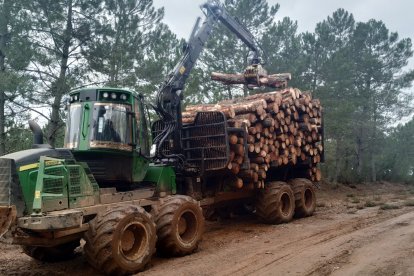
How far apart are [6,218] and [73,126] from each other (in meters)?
2.23

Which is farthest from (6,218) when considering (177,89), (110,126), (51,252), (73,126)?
(177,89)

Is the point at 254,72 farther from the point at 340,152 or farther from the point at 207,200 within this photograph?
the point at 340,152

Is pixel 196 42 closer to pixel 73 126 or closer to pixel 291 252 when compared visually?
pixel 73 126

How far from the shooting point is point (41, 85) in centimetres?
1673

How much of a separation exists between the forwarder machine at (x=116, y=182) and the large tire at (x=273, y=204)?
39.9 inches

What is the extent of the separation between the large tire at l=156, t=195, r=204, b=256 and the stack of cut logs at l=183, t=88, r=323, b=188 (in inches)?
74.9

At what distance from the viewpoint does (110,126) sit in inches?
307

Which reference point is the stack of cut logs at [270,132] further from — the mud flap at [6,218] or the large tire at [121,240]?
the mud flap at [6,218]

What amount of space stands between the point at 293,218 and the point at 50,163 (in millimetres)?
7774

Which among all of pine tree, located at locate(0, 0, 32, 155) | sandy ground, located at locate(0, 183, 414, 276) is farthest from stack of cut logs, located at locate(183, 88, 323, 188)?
pine tree, located at locate(0, 0, 32, 155)

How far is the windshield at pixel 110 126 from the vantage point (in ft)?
25.2

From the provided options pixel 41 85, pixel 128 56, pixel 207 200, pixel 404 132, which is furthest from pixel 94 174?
pixel 404 132

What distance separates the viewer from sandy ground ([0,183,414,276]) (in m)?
6.74

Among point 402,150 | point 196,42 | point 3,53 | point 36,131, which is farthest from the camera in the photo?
point 402,150
